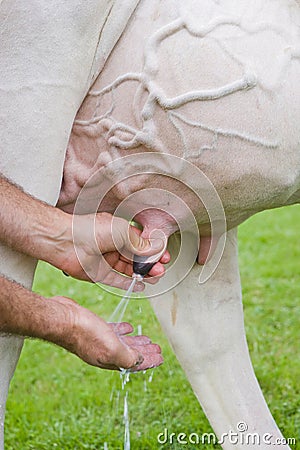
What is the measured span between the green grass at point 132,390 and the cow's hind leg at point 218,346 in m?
0.11

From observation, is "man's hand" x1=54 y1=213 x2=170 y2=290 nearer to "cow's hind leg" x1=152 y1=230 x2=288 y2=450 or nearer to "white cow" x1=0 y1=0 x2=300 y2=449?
"white cow" x1=0 y1=0 x2=300 y2=449

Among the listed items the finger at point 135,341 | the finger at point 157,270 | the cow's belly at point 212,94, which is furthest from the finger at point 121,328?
the cow's belly at point 212,94

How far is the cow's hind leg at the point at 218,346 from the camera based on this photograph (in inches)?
81.8

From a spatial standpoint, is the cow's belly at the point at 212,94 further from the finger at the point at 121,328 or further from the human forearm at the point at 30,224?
the finger at the point at 121,328

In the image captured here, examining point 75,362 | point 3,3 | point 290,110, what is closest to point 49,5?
point 3,3

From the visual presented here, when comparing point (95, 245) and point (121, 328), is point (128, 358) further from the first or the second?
point (95, 245)

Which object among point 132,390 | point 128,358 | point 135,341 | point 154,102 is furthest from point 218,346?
point 132,390

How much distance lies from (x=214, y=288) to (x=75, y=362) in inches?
56.6

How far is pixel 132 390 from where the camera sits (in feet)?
9.88

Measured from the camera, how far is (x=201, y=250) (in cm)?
202

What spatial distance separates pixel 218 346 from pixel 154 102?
68 cm

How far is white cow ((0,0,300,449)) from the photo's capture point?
63.6 inches

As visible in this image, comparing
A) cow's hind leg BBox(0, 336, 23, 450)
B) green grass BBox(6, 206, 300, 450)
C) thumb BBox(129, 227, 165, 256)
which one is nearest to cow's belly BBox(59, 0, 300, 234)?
thumb BBox(129, 227, 165, 256)

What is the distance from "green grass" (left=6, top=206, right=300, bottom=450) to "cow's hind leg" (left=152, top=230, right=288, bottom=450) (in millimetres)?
107
